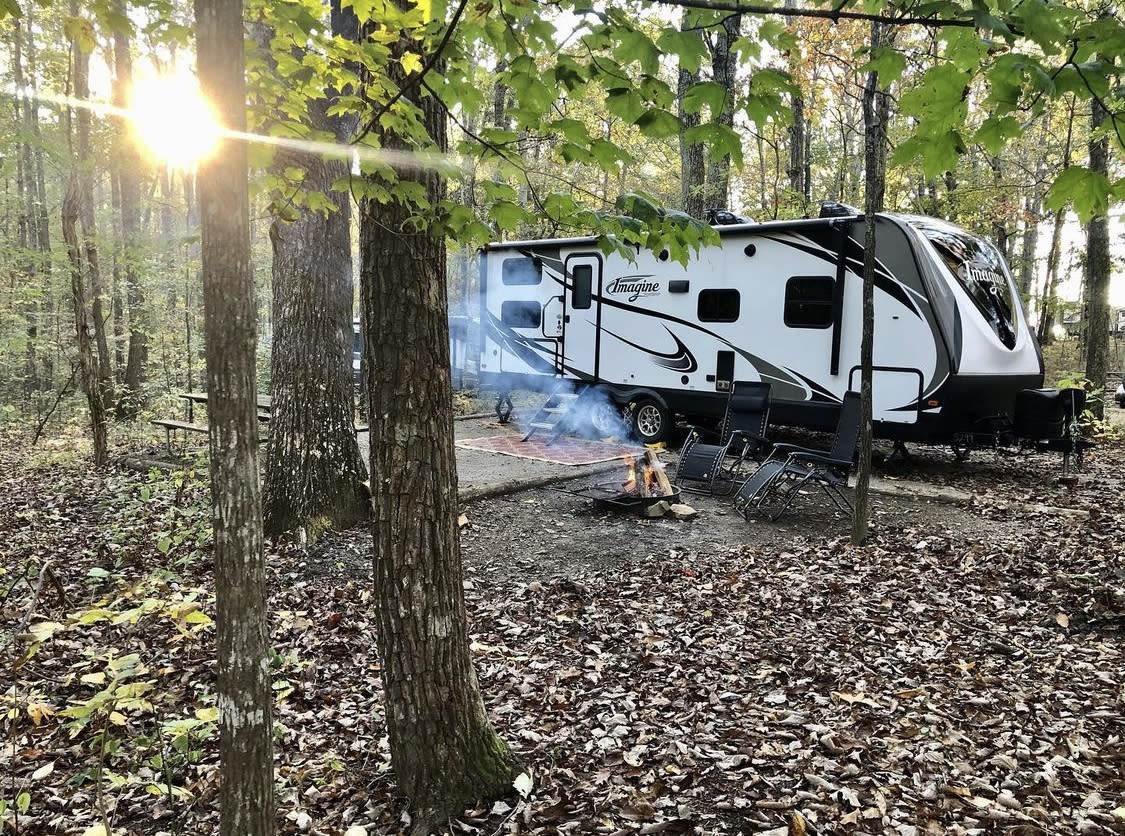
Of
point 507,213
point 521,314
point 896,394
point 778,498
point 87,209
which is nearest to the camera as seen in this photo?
point 507,213

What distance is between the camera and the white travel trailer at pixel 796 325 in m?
8.02

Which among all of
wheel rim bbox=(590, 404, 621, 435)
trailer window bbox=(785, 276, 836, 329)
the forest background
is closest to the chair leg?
trailer window bbox=(785, 276, 836, 329)

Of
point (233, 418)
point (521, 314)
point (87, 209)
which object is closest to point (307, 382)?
point (233, 418)

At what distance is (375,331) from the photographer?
2.63 metres

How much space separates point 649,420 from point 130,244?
10.1 meters

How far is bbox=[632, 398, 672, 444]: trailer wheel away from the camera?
1062 cm

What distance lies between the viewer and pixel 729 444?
8.29 meters

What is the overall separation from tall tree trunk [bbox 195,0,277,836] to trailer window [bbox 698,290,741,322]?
856 centimetres

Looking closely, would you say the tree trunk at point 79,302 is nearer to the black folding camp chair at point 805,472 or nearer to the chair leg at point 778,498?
the black folding camp chair at point 805,472

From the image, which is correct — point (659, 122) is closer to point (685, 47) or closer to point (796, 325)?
point (685, 47)

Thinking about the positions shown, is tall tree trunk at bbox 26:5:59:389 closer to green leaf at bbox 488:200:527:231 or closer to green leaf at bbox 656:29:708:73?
green leaf at bbox 488:200:527:231

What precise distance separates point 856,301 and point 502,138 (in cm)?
707

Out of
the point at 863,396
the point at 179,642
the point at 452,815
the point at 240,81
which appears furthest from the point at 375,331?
the point at 863,396

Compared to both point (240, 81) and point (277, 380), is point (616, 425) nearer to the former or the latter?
point (277, 380)
